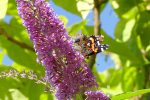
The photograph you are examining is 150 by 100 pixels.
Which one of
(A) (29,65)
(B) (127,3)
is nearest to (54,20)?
(A) (29,65)

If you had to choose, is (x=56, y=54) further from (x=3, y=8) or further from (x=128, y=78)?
(x=128, y=78)

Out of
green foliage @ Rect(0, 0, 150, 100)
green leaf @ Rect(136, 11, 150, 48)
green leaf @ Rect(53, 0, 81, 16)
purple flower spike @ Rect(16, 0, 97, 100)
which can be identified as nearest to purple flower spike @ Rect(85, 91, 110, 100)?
purple flower spike @ Rect(16, 0, 97, 100)

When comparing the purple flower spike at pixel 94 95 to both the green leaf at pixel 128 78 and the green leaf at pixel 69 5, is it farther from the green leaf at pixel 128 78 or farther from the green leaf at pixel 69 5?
the green leaf at pixel 128 78

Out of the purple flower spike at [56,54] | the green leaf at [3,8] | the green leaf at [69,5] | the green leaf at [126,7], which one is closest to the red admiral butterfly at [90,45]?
the purple flower spike at [56,54]

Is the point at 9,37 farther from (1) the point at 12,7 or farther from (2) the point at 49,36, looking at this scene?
(2) the point at 49,36

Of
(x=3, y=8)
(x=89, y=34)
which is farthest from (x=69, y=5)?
(x=3, y=8)

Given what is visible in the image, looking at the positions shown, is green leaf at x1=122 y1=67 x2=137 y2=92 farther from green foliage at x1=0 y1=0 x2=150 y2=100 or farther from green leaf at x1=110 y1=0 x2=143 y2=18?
green leaf at x1=110 y1=0 x2=143 y2=18
